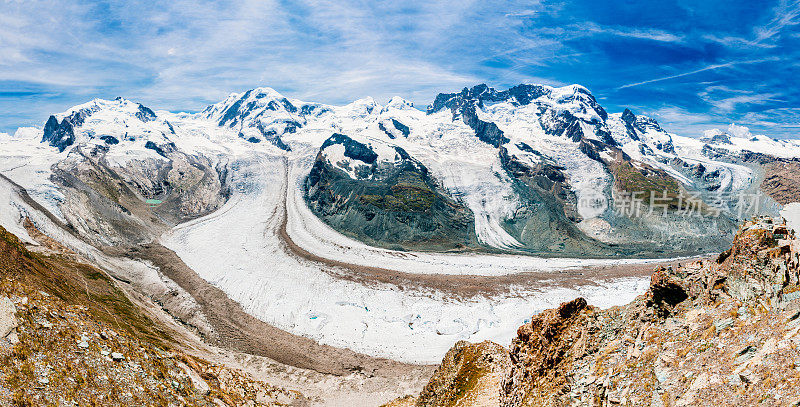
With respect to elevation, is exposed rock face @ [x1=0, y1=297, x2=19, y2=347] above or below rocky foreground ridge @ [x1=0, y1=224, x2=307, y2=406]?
above

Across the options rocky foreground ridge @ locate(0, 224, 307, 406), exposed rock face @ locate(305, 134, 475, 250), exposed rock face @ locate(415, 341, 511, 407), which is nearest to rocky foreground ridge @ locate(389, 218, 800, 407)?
exposed rock face @ locate(415, 341, 511, 407)

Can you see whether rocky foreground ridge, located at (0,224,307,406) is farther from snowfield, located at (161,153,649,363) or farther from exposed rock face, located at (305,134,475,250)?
exposed rock face, located at (305,134,475,250)

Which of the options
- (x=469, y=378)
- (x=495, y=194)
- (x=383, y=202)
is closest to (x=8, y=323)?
(x=469, y=378)

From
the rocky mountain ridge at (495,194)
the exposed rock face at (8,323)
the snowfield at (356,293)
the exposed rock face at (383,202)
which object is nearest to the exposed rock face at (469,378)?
the snowfield at (356,293)

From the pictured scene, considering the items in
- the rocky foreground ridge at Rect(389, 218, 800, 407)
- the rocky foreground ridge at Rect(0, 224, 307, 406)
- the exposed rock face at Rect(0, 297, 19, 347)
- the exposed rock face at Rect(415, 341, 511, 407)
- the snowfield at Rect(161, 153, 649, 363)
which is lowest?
the snowfield at Rect(161, 153, 649, 363)

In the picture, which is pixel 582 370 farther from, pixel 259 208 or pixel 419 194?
pixel 259 208

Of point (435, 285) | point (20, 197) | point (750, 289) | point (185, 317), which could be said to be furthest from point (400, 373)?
point (20, 197)
